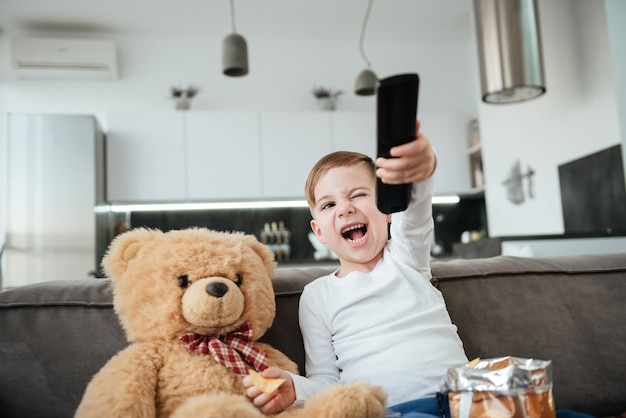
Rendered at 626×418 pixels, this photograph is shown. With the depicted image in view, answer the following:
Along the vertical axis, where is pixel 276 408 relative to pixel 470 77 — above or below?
below

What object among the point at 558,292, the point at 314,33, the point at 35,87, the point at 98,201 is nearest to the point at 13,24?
the point at 35,87

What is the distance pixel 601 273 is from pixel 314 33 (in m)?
3.92

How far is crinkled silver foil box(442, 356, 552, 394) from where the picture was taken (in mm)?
753

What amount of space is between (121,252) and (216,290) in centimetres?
23

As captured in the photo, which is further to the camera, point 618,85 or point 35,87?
point 35,87

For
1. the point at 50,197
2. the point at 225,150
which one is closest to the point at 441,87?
the point at 225,150

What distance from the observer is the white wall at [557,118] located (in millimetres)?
3059

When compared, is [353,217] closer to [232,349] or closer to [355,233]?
[355,233]

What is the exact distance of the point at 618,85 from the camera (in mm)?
2932

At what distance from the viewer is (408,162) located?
0.83 meters

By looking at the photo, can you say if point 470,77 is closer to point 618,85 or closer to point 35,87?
point 618,85

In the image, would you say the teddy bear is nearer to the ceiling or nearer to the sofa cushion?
the sofa cushion

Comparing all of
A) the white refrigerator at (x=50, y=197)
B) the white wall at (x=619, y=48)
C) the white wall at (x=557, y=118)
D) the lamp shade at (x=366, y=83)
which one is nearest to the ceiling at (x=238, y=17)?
the lamp shade at (x=366, y=83)

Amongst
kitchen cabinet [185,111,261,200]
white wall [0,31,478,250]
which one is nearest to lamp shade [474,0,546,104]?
white wall [0,31,478,250]
